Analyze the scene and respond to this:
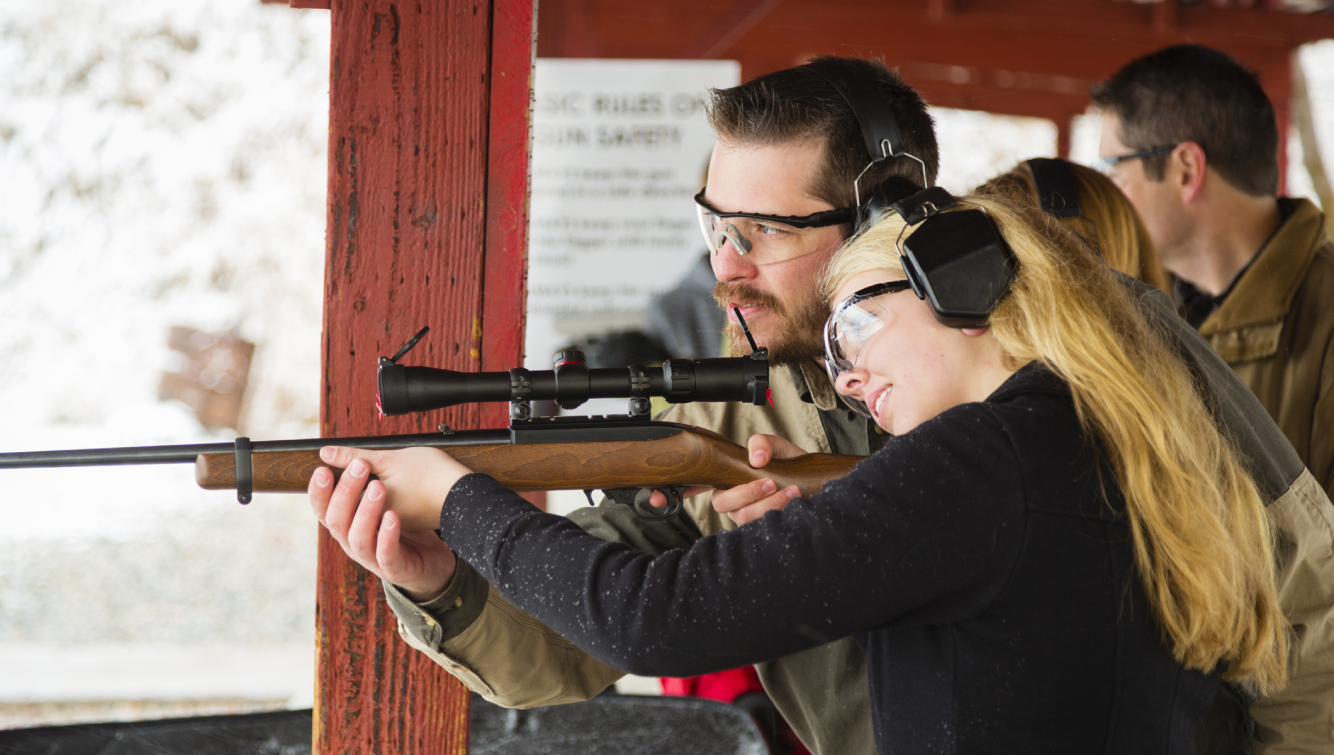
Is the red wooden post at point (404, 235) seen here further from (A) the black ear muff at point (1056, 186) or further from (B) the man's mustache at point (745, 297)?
(A) the black ear muff at point (1056, 186)

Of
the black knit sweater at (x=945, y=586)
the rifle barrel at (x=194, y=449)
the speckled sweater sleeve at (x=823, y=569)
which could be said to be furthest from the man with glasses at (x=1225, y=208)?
the rifle barrel at (x=194, y=449)

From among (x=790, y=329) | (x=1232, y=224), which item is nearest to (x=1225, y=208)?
(x=1232, y=224)

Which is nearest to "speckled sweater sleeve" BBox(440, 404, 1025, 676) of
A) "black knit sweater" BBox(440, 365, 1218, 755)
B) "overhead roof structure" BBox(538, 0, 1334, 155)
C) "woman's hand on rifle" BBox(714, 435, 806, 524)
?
"black knit sweater" BBox(440, 365, 1218, 755)

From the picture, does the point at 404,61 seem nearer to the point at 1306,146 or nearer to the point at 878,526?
the point at 878,526

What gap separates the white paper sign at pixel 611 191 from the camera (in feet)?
13.0

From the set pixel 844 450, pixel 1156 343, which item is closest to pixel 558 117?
pixel 844 450

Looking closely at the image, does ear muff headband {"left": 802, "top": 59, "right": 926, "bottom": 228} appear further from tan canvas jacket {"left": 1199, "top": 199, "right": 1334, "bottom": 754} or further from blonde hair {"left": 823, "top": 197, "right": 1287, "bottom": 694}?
tan canvas jacket {"left": 1199, "top": 199, "right": 1334, "bottom": 754}

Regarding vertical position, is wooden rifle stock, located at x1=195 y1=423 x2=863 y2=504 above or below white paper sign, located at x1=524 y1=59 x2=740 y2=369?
below

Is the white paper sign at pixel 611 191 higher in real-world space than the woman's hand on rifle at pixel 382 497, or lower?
higher

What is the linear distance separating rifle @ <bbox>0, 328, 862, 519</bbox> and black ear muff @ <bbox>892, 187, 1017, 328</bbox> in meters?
0.33

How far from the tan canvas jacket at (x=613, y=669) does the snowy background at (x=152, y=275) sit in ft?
9.18

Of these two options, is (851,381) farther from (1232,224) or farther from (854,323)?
(1232,224)

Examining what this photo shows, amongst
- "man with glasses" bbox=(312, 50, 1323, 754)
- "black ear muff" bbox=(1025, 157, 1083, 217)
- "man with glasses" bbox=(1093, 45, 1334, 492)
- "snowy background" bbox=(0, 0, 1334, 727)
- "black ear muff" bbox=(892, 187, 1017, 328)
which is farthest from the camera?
"snowy background" bbox=(0, 0, 1334, 727)

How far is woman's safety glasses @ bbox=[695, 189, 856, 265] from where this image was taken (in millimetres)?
1830
